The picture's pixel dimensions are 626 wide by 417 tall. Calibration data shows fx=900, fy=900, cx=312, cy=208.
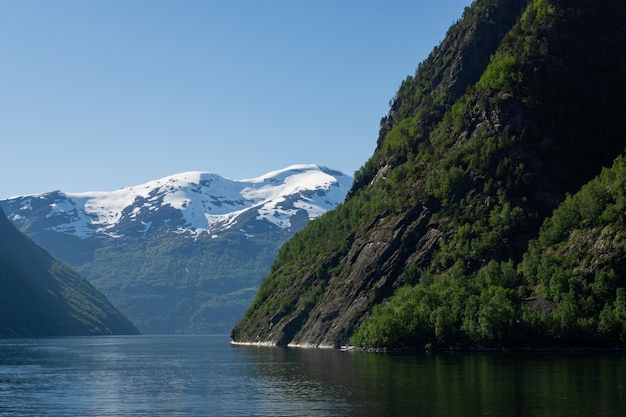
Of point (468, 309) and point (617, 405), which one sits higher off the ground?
point (468, 309)

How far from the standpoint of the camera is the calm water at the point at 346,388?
300 feet

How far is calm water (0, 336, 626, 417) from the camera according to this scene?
9131 centimetres

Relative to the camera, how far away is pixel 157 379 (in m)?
142

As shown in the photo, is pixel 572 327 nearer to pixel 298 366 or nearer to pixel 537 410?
pixel 298 366

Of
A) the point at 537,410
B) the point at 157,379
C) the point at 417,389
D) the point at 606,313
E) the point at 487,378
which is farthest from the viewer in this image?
the point at 606,313

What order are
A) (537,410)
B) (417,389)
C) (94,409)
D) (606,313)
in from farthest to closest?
(606,313) < (417,389) < (94,409) < (537,410)

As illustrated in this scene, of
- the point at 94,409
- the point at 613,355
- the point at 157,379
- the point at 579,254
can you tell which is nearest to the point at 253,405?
the point at 94,409

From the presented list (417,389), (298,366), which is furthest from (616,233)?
(417,389)

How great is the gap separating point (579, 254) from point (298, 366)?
7263 centimetres

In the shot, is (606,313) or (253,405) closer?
(253,405)

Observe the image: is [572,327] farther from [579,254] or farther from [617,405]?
[617,405]

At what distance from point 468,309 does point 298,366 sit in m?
44.9

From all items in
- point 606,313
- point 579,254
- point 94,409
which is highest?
point 579,254

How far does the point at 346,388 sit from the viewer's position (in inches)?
4444
